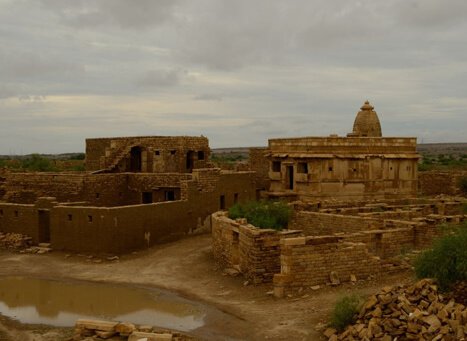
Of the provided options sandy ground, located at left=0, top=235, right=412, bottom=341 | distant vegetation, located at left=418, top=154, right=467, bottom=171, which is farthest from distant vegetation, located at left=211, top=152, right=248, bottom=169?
distant vegetation, located at left=418, top=154, right=467, bottom=171

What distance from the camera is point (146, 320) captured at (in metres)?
12.2

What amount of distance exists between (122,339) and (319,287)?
4492 mm

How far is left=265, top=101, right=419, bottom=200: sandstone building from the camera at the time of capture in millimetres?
26828

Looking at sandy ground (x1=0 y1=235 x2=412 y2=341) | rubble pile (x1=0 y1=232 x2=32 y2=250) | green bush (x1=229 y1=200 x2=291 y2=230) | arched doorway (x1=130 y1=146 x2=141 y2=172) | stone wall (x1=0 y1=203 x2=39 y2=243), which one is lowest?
sandy ground (x1=0 y1=235 x2=412 y2=341)

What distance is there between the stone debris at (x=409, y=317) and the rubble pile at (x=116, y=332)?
9.20 ft

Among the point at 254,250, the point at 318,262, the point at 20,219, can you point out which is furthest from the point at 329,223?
the point at 20,219

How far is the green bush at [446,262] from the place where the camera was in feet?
32.8

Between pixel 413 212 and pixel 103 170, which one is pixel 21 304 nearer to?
pixel 413 212

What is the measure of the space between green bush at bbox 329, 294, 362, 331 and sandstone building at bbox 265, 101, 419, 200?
657 inches

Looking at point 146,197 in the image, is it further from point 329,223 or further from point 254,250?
point 254,250

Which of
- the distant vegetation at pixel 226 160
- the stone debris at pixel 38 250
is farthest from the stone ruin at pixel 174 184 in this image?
the distant vegetation at pixel 226 160

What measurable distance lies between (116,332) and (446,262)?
5.92m

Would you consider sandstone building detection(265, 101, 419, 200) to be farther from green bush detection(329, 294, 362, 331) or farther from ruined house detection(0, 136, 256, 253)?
green bush detection(329, 294, 362, 331)

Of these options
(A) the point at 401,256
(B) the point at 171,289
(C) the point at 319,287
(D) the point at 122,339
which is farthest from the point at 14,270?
(A) the point at 401,256
